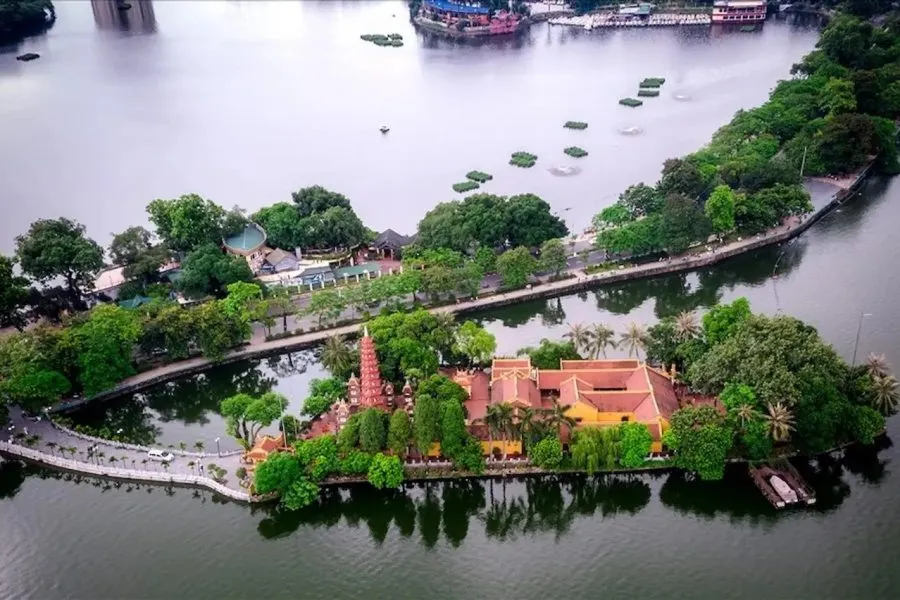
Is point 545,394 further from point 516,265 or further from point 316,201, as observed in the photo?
point 316,201

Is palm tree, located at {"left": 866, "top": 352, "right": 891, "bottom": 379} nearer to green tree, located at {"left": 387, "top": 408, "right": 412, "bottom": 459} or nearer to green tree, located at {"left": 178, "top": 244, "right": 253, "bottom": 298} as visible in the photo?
green tree, located at {"left": 387, "top": 408, "right": 412, "bottom": 459}

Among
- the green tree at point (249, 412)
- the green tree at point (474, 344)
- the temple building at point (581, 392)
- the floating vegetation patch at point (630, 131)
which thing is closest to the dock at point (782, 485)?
the temple building at point (581, 392)

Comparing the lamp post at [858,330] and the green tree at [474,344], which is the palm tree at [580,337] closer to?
the green tree at [474,344]

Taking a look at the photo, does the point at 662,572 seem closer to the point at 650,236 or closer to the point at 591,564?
the point at 591,564

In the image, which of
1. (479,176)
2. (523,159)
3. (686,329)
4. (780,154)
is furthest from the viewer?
(523,159)

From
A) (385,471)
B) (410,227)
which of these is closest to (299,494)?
(385,471)

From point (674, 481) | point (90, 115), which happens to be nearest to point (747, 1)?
point (90, 115)
